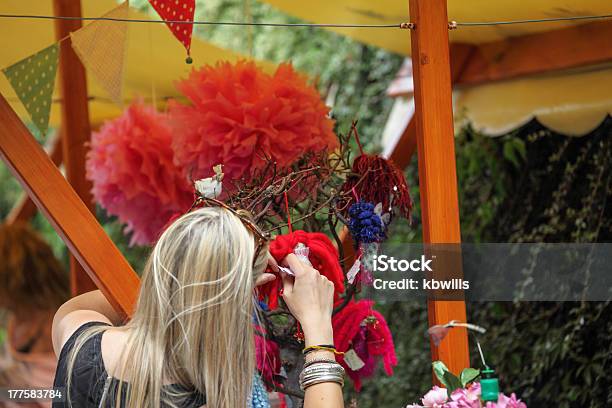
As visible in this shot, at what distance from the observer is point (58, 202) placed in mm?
2006

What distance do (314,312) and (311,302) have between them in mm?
19

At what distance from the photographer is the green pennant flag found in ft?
8.49

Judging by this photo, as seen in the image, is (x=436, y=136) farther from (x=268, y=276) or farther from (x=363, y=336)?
(x=268, y=276)

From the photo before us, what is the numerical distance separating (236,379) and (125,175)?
6.48ft

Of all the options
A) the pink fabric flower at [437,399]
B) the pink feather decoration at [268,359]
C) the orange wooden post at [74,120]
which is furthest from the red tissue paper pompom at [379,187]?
the orange wooden post at [74,120]

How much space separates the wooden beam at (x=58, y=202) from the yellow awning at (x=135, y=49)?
1.37 m

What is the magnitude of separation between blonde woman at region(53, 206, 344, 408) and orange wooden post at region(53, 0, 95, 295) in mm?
2080

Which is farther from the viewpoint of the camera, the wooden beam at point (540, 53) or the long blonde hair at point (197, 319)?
the wooden beam at point (540, 53)

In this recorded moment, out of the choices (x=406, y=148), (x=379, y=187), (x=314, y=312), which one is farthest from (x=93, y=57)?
(x=314, y=312)

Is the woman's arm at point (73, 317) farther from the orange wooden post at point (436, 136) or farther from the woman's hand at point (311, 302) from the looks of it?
the orange wooden post at point (436, 136)

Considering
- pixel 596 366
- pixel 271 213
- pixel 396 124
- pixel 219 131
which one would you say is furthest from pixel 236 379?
pixel 396 124

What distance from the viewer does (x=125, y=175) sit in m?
3.24

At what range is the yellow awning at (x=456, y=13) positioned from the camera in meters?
2.91

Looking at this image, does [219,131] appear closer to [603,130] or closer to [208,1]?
[603,130]
